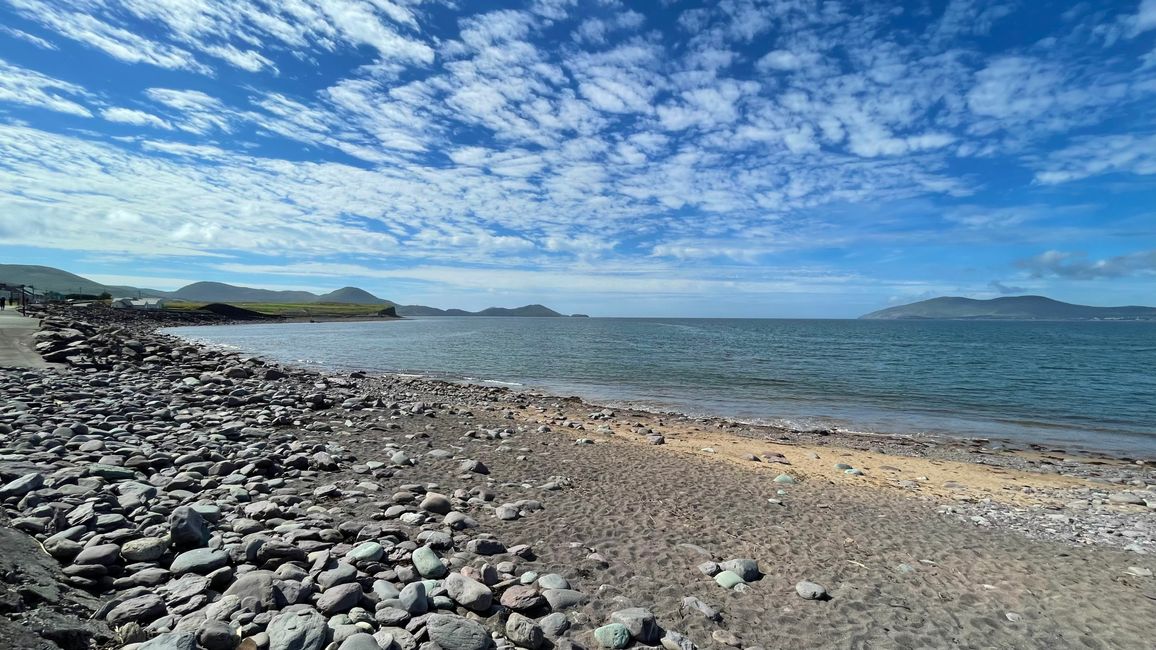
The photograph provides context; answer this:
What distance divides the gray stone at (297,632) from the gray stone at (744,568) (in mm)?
Result: 4531

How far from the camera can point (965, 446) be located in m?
17.6

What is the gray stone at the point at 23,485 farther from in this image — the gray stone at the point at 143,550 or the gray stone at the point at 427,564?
the gray stone at the point at 427,564

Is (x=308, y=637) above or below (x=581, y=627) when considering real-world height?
above

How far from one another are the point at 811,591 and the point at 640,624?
244 cm

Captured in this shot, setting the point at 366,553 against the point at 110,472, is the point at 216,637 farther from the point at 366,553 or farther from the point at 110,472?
the point at 110,472

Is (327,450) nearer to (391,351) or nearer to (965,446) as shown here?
(965,446)

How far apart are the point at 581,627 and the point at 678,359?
41264 mm

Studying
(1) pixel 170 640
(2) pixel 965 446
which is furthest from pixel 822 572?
(2) pixel 965 446

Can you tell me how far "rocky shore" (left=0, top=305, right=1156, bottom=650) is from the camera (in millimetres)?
4512

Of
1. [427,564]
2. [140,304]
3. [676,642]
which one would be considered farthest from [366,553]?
[140,304]

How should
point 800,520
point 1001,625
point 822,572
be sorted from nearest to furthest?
point 1001,625
point 822,572
point 800,520

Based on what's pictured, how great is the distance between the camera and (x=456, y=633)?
437 cm

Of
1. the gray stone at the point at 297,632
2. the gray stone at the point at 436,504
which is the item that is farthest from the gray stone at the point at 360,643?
the gray stone at the point at 436,504

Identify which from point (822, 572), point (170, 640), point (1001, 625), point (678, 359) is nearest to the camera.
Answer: point (170, 640)
